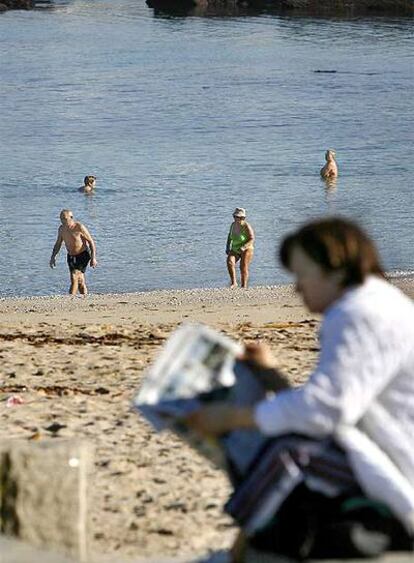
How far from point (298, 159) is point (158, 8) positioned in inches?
2122

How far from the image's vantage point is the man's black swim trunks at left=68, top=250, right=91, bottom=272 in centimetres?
2066

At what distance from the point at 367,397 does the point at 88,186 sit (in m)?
28.6

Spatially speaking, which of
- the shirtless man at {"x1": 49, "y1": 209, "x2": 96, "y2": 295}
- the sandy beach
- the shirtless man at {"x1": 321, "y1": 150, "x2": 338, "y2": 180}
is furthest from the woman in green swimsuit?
the shirtless man at {"x1": 321, "y1": 150, "x2": 338, "y2": 180}

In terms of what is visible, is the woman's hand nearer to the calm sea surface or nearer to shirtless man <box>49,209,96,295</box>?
the calm sea surface

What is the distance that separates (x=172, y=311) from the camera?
16172 mm

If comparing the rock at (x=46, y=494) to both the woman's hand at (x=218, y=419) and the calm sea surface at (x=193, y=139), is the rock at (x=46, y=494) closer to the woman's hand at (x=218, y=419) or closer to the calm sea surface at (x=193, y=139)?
the woman's hand at (x=218, y=419)

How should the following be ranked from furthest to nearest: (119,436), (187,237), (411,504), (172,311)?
(187,237) < (172,311) < (119,436) < (411,504)

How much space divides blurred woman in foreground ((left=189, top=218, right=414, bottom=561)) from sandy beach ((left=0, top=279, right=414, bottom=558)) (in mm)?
1032

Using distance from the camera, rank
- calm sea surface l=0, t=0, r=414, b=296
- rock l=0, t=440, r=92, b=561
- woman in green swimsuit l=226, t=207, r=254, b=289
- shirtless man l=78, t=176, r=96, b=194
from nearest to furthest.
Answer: rock l=0, t=440, r=92, b=561
woman in green swimsuit l=226, t=207, r=254, b=289
calm sea surface l=0, t=0, r=414, b=296
shirtless man l=78, t=176, r=96, b=194

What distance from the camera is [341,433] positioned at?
15.2 ft

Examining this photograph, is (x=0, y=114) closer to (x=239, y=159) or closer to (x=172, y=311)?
(x=239, y=159)

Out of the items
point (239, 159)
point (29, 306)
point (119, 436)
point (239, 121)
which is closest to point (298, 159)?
point (239, 159)

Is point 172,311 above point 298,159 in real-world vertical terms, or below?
above

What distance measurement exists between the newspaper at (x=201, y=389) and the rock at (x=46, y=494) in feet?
1.00
